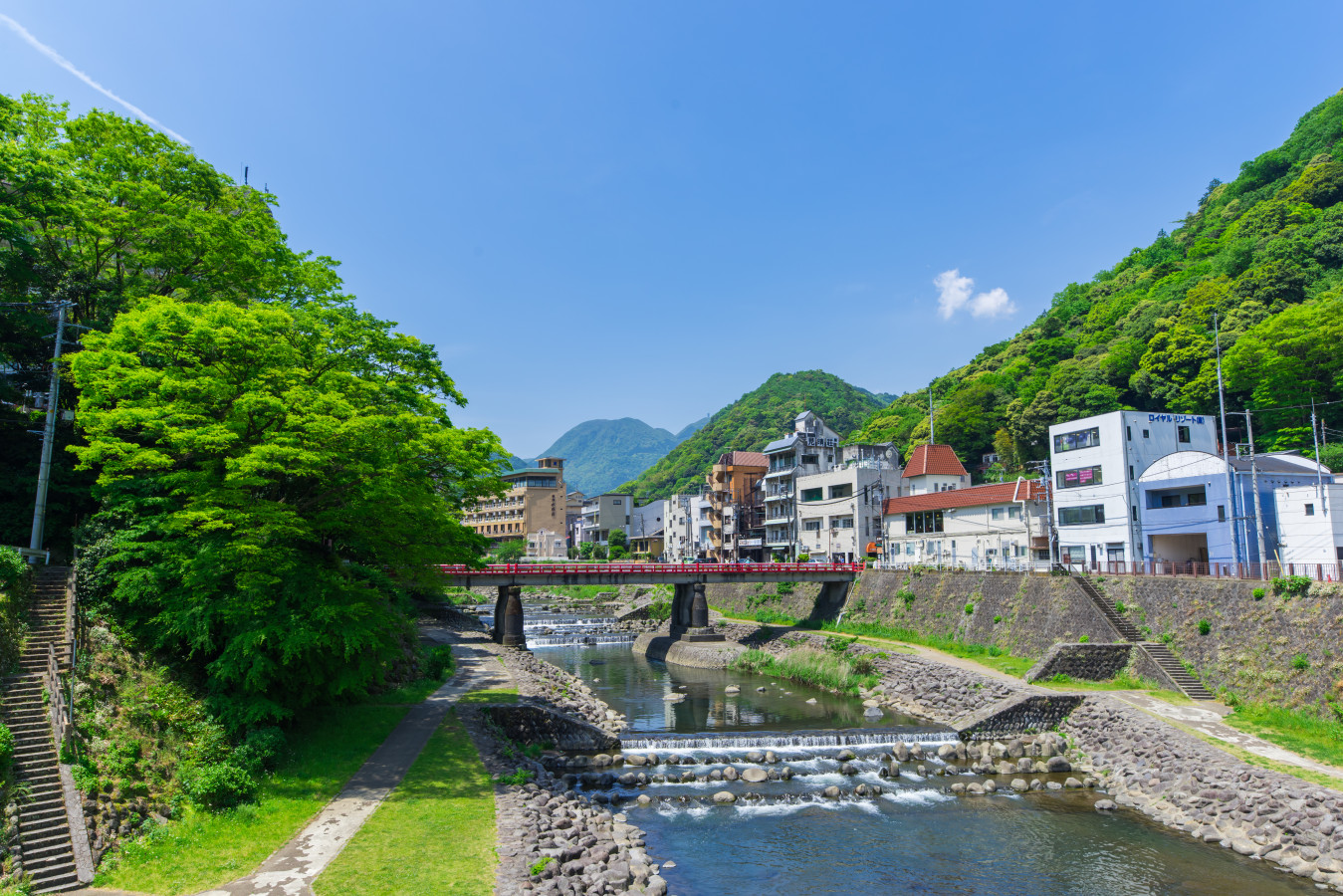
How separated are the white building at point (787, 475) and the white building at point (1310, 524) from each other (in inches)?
1680

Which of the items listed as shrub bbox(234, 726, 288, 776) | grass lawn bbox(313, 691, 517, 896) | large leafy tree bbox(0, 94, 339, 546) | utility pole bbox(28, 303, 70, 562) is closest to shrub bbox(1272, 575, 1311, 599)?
grass lawn bbox(313, 691, 517, 896)

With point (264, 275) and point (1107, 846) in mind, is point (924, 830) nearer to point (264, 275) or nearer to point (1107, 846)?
point (1107, 846)

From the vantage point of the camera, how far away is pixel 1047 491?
50156mm

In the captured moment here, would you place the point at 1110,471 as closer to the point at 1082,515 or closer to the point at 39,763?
the point at 1082,515

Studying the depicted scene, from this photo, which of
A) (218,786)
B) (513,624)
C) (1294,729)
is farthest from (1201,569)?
(218,786)

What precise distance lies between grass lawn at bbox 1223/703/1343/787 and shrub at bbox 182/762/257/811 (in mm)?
30456

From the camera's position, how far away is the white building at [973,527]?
51.6 meters

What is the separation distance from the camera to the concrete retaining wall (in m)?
32.5

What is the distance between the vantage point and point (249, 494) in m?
20.7

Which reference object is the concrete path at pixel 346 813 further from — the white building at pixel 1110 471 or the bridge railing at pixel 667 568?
the white building at pixel 1110 471

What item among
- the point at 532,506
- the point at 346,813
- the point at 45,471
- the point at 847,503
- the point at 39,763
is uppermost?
the point at 532,506

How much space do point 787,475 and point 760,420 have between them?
86.3m

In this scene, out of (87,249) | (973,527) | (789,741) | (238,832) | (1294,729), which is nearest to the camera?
(238,832)

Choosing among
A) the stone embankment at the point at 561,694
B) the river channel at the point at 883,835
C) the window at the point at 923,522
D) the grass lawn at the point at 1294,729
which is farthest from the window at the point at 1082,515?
the stone embankment at the point at 561,694
